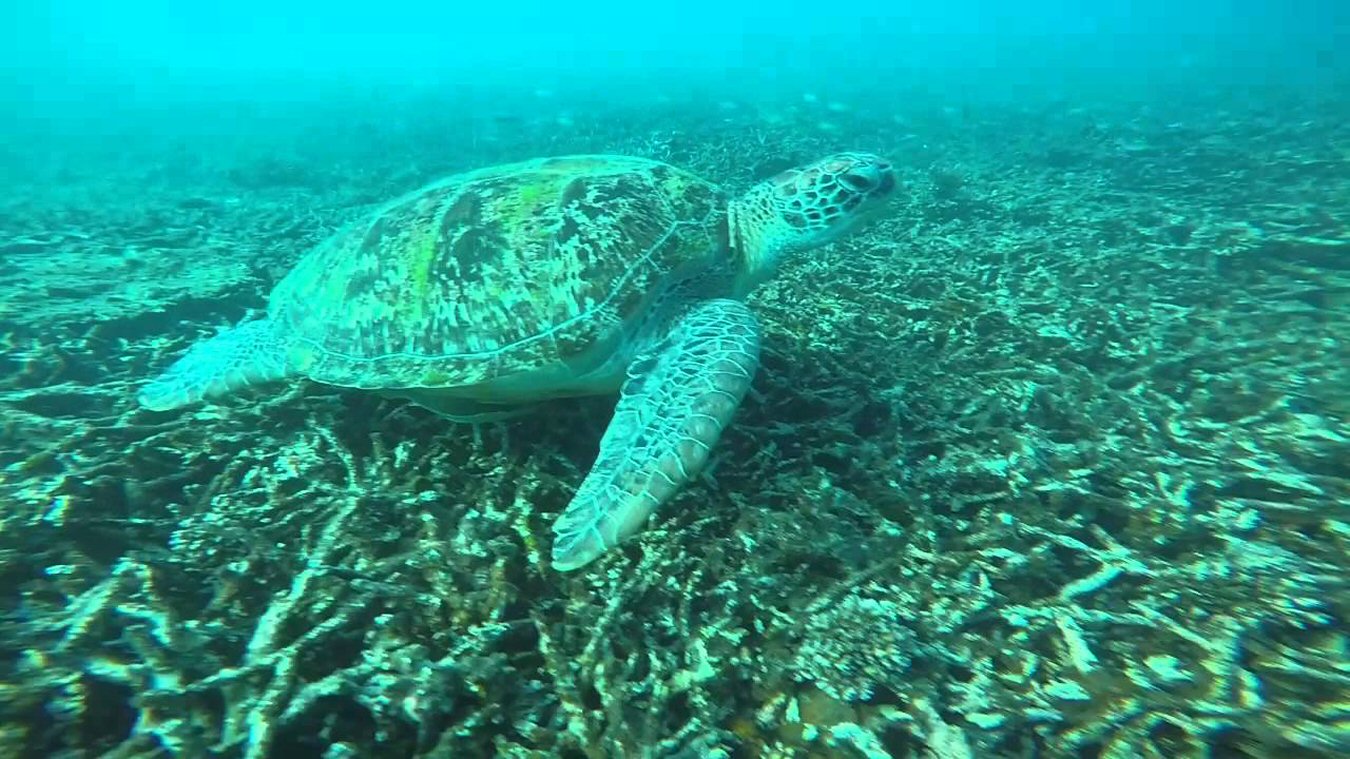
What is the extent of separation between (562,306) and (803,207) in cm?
169

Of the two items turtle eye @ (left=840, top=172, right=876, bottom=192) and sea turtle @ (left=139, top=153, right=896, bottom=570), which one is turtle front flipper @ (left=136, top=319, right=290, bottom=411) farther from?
turtle eye @ (left=840, top=172, right=876, bottom=192)

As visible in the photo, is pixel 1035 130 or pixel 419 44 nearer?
pixel 1035 130

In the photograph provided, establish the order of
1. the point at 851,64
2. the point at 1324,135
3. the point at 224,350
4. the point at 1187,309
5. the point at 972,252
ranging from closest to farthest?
the point at 224,350, the point at 1187,309, the point at 972,252, the point at 1324,135, the point at 851,64

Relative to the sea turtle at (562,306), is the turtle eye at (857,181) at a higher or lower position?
higher

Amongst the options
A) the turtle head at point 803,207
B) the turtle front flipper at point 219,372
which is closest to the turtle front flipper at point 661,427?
the turtle head at point 803,207

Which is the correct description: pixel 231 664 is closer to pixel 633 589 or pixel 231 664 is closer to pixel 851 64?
pixel 633 589

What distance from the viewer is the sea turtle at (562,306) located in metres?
2.71

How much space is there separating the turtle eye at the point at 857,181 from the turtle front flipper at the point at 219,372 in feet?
11.3

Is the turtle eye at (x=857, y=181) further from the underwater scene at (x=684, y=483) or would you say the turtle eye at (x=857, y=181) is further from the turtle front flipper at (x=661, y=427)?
the turtle front flipper at (x=661, y=427)

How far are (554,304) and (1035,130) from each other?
12.2 m

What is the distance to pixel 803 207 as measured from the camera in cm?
366

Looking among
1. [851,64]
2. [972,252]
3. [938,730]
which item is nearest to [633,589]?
[938,730]

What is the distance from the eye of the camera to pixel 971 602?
7.17 ft

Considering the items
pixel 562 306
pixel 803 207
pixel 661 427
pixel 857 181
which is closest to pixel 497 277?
pixel 562 306
